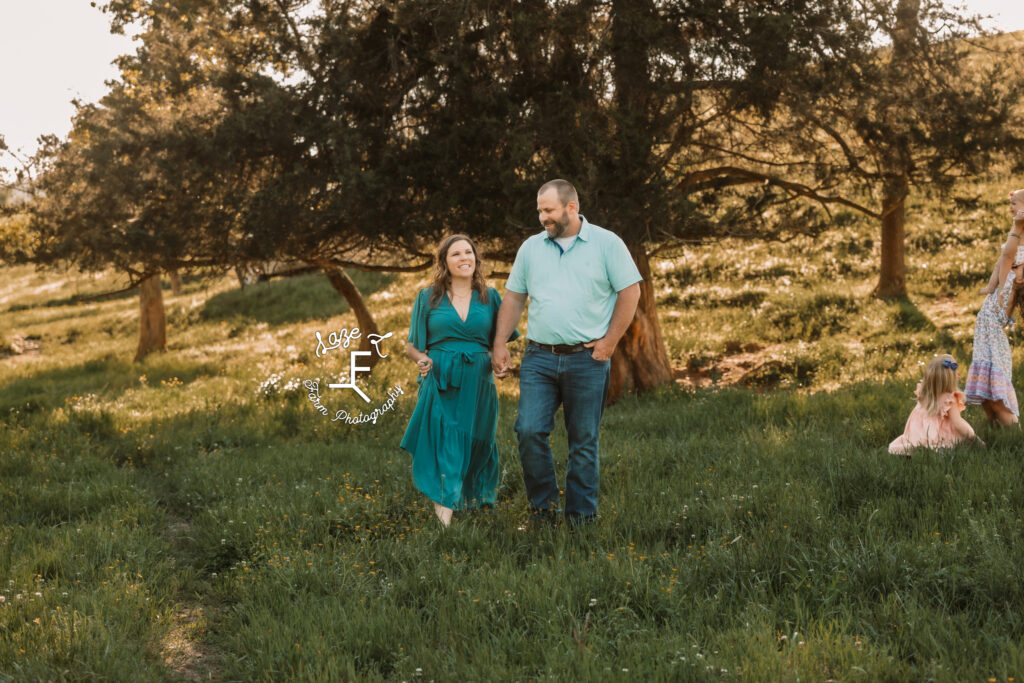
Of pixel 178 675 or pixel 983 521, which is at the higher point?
pixel 983 521

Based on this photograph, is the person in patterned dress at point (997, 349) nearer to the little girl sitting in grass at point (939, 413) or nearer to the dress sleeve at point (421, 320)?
the little girl sitting in grass at point (939, 413)

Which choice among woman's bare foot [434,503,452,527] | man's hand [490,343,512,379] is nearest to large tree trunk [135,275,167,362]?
woman's bare foot [434,503,452,527]

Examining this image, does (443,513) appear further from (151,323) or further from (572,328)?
(151,323)

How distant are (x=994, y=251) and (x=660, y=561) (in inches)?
583

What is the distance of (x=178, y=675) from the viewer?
4.02 m

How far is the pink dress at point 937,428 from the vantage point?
6.28m

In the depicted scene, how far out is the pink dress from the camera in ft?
20.6

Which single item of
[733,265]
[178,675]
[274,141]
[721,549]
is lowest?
[178,675]

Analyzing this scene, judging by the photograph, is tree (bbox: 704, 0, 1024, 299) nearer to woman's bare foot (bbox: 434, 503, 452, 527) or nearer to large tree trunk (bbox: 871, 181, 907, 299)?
large tree trunk (bbox: 871, 181, 907, 299)

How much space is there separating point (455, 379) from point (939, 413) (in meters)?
3.75

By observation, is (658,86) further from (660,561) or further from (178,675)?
(178,675)

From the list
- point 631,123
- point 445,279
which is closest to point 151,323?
point 631,123

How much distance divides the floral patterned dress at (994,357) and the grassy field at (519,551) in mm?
294

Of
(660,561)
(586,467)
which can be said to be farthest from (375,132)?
(660,561)
